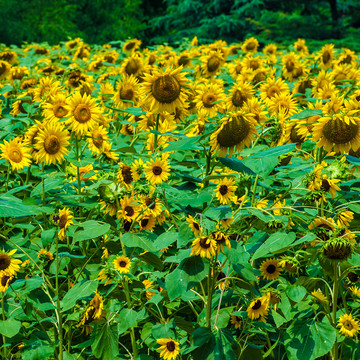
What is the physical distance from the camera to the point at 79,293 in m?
2.06

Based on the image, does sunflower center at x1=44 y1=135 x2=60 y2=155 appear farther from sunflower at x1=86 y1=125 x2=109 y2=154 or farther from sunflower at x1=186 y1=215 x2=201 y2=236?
sunflower at x1=186 y1=215 x2=201 y2=236

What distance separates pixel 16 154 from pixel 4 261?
0.67 meters

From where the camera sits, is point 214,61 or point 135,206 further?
point 214,61

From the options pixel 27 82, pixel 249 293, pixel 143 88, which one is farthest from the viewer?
pixel 27 82

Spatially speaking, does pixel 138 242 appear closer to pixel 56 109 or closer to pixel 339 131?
pixel 339 131

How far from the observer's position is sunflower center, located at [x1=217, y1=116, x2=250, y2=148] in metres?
2.15

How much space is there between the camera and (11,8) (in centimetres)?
1464

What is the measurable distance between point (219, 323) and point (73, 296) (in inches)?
24.2

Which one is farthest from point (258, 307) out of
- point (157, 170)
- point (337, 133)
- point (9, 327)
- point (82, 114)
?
point (82, 114)

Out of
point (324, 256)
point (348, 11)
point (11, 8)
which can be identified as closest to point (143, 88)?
point (324, 256)

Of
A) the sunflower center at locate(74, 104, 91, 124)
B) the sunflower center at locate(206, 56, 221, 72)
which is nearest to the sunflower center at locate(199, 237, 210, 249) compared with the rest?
the sunflower center at locate(74, 104, 91, 124)

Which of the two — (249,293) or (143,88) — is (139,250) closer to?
(249,293)

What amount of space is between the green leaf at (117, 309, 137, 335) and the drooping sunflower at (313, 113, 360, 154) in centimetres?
113

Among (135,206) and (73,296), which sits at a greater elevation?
(135,206)
